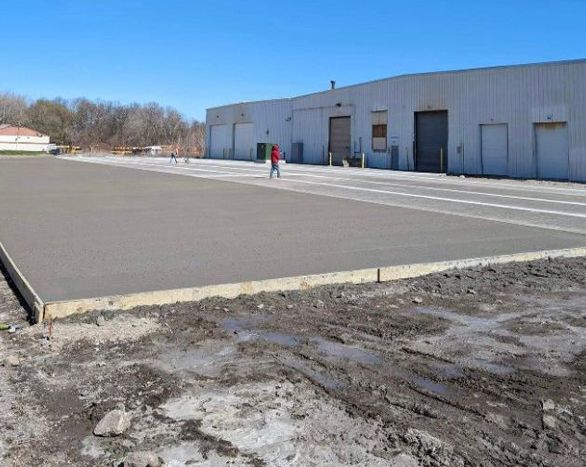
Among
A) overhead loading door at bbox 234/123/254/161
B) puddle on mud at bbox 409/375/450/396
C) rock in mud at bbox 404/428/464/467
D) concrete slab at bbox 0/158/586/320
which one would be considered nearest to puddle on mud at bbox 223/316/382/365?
puddle on mud at bbox 409/375/450/396

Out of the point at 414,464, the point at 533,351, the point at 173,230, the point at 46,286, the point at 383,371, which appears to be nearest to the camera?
the point at 414,464

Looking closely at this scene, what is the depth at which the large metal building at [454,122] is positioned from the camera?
37.8 metres

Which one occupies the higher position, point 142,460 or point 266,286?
point 266,286

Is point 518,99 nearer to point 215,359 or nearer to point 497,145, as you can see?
point 497,145

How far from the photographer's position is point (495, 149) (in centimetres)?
4172

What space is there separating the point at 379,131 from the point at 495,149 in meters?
12.2

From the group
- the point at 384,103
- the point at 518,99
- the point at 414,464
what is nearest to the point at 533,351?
the point at 414,464


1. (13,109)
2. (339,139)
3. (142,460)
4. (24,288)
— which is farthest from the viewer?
(13,109)

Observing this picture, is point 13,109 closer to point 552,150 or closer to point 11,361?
point 552,150

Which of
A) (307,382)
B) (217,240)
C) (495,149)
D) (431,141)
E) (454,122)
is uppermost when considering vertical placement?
(454,122)

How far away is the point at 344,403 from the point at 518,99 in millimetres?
38750

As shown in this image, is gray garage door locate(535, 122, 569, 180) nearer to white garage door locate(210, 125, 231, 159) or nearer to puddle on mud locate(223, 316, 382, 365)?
puddle on mud locate(223, 316, 382, 365)

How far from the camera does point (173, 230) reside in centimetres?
1324

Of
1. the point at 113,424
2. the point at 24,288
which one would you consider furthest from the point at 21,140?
the point at 113,424
